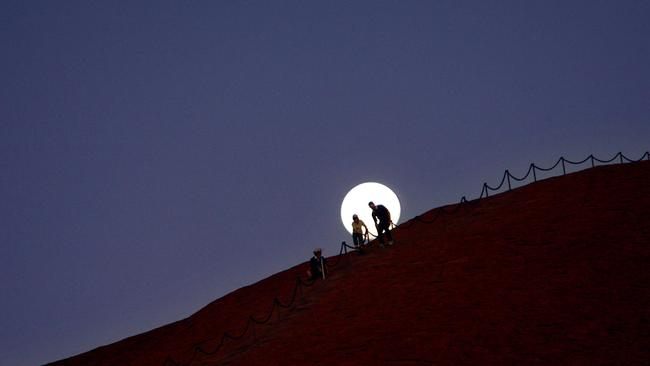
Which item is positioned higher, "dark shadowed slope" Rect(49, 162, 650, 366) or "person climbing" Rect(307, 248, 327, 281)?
"person climbing" Rect(307, 248, 327, 281)

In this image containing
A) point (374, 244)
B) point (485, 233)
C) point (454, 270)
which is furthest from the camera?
point (374, 244)

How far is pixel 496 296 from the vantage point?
630 inches

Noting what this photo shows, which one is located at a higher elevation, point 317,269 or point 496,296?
point 317,269

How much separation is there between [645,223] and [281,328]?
33.4ft

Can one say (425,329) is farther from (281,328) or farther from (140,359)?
(140,359)

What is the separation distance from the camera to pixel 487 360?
42.7 feet

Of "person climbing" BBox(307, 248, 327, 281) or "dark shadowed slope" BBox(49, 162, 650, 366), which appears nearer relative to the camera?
"dark shadowed slope" BBox(49, 162, 650, 366)

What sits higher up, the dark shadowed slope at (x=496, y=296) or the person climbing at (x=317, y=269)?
the person climbing at (x=317, y=269)

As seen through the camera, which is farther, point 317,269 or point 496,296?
point 317,269

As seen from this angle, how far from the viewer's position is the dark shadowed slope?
13.5m

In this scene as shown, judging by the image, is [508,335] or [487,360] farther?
[508,335]

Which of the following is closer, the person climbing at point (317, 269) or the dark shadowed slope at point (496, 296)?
the dark shadowed slope at point (496, 296)

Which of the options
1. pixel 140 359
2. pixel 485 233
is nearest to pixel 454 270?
pixel 485 233

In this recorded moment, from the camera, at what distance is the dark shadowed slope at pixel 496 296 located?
13539 mm
